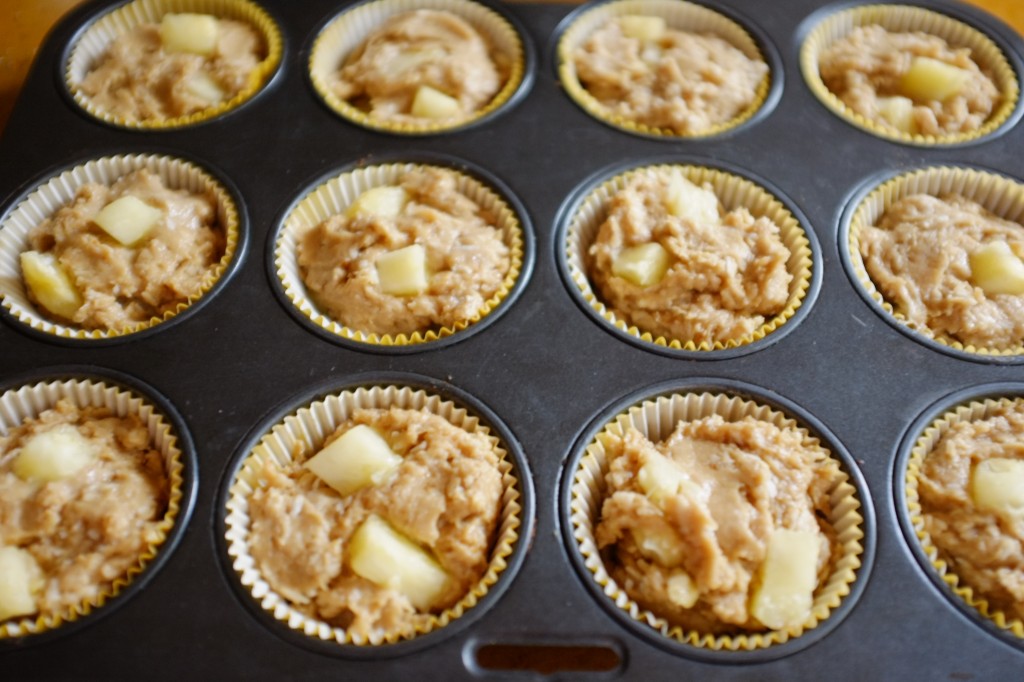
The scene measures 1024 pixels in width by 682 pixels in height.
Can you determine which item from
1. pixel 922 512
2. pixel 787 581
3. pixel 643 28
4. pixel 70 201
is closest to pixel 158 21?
pixel 70 201

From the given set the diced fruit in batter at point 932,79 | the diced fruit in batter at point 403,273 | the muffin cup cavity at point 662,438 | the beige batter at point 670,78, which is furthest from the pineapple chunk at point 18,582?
the diced fruit in batter at point 932,79

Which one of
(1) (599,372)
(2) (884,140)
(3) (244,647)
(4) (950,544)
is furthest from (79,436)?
(2) (884,140)

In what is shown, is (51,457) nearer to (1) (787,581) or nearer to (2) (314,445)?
(2) (314,445)

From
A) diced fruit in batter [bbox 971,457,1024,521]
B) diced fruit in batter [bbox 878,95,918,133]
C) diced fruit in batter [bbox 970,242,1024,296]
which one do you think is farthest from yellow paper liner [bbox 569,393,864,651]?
diced fruit in batter [bbox 878,95,918,133]

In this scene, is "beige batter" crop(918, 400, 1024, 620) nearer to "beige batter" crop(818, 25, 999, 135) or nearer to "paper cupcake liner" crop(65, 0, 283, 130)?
"beige batter" crop(818, 25, 999, 135)

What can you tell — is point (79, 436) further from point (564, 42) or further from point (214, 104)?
point (564, 42)

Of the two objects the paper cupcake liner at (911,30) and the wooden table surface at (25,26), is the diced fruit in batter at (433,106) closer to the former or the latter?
the paper cupcake liner at (911,30)
